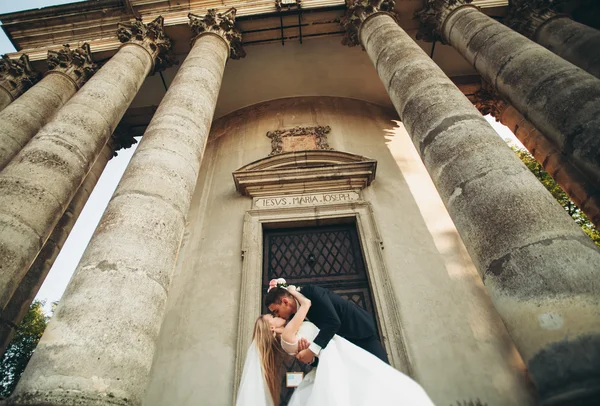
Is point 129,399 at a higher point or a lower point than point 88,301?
lower

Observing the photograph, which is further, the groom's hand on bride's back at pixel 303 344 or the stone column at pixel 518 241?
the groom's hand on bride's back at pixel 303 344

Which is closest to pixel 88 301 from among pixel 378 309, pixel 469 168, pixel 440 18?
pixel 469 168

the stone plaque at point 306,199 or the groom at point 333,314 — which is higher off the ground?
the stone plaque at point 306,199

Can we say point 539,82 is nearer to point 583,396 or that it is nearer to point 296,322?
point 583,396

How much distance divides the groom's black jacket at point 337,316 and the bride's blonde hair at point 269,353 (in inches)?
16.8

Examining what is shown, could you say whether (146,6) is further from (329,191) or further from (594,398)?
(594,398)

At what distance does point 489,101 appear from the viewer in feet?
38.9

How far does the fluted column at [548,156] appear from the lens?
809 cm

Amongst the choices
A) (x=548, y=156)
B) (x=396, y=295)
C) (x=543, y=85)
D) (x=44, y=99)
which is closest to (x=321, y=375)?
(x=396, y=295)

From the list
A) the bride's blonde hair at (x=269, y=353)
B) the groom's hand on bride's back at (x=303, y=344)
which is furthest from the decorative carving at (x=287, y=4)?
the groom's hand on bride's back at (x=303, y=344)

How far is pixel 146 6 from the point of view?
9.91m

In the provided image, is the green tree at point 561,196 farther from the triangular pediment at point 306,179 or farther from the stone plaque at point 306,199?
the stone plaque at point 306,199

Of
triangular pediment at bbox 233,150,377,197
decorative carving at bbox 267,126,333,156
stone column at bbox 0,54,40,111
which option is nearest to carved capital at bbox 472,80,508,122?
decorative carving at bbox 267,126,333,156

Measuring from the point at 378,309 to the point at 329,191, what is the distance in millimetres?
3479
